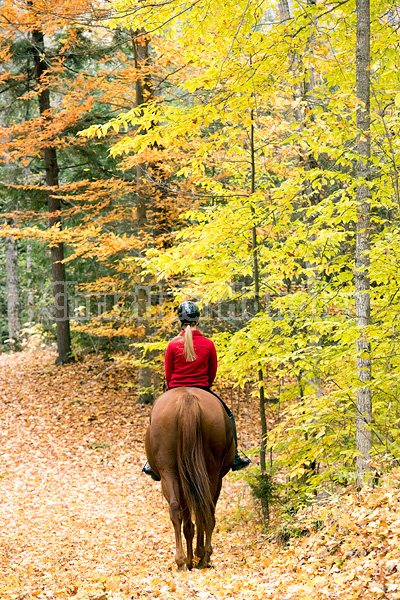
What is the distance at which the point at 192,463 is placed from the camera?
540 cm

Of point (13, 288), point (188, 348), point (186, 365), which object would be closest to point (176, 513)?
point (186, 365)

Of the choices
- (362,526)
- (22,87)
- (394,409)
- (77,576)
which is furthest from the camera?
(22,87)

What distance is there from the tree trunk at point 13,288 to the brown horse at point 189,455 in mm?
A: 19084

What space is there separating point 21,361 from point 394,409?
17040 mm

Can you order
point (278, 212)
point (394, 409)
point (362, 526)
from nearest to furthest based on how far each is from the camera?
point (362, 526)
point (394, 409)
point (278, 212)

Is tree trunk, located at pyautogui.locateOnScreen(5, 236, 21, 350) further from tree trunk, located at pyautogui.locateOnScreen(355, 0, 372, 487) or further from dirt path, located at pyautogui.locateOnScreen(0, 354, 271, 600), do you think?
tree trunk, located at pyautogui.locateOnScreen(355, 0, 372, 487)

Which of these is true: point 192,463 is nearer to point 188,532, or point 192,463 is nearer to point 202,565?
point 188,532

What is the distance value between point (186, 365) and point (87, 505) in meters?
5.28

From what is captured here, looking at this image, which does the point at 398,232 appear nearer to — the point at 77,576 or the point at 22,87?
the point at 77,576

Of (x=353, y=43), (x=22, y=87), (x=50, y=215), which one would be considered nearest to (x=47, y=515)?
(x=353, y=43)

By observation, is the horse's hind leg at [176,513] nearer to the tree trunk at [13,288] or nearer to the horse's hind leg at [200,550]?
the horse's hind leg at [200,550]

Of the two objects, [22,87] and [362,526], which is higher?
[22,87]

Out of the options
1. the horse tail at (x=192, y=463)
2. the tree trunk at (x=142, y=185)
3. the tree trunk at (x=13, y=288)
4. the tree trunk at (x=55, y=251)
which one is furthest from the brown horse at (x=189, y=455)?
the tree trunk at (x=13, y=288)

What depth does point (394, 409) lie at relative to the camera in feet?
20.4
